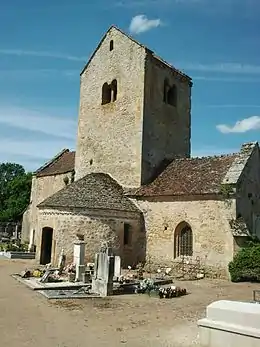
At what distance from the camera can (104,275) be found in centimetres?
1512

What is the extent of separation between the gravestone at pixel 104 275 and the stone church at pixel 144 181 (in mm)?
6279

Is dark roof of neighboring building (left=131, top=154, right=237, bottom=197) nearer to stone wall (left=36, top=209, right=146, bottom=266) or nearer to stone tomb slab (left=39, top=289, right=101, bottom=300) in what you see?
stone wall (left=36, top=209, right=146, bottom=266)

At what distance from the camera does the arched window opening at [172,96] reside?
2933cm

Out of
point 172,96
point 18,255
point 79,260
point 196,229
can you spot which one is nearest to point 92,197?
point 79,260

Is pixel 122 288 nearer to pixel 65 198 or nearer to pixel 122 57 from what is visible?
pixel 65 198

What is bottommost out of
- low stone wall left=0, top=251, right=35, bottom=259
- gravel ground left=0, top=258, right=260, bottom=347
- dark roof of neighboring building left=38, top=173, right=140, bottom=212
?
gravel ground left=0, top=258, right=260, bottom=347

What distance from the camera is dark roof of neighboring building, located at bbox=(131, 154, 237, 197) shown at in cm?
2159

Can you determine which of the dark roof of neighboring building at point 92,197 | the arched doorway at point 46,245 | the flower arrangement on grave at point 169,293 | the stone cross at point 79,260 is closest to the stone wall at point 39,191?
the dark roof of neighboring building at point 92,197

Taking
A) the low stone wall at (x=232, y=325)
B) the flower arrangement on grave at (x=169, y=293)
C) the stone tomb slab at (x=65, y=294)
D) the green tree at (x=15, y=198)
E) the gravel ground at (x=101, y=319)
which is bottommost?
the gravel ground at (x=101, y=319)

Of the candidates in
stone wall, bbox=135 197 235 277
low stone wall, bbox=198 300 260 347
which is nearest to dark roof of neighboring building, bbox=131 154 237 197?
stone wall, bbox=135 197 235 277

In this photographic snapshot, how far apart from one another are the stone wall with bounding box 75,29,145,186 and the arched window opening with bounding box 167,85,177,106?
12.5 ft

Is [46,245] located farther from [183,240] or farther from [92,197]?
[183,240]

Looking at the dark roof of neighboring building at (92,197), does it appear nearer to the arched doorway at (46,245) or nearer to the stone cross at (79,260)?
the arched doorway at (46,245)

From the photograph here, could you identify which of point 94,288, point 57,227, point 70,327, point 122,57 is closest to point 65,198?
point 57,227
